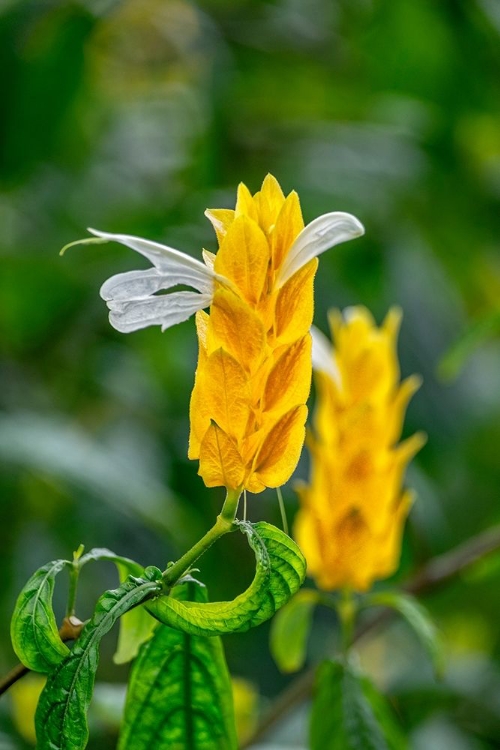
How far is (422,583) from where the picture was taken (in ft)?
2.50

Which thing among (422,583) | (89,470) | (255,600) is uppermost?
(255,600)

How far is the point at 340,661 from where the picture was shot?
571 millimetres

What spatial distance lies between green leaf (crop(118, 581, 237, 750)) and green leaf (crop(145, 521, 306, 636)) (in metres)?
0.07

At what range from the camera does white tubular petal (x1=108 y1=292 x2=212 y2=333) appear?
343mm

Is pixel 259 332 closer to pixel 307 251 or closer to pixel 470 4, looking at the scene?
pixel 307 251

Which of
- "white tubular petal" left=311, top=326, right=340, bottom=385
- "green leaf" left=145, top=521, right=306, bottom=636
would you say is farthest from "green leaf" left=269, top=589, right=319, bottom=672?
"green leaf" left=145, top=521, right=306, bottom=636

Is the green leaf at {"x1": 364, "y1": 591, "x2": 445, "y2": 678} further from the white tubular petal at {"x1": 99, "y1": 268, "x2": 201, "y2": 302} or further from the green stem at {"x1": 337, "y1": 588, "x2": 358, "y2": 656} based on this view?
the white tubular petal at {"x1": 99, "y1": 268, "x2": 201, "y2": 302}

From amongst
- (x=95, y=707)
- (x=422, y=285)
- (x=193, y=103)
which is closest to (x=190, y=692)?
(x=95, y=707)

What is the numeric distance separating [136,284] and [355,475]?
268mm

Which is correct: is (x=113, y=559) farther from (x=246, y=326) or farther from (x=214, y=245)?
(x=214, y=245)

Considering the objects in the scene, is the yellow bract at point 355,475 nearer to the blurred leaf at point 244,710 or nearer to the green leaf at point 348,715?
the green leaf at point 348,715

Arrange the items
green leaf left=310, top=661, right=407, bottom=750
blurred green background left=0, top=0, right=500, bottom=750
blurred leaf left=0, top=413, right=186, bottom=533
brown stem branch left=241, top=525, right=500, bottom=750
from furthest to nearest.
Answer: blurred green background left=0, top=0, right=500, bottom=750, blurred leaf left=0, top=413, right=186, bottom=533, brown stem branch left=241, top=525, right=500, bottom=750, green leaf left=310, top=661, right=407, bottom=750

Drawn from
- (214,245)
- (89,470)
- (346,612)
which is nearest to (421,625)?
(346,612)

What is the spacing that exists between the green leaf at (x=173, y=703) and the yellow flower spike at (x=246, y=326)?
0.10 meters
